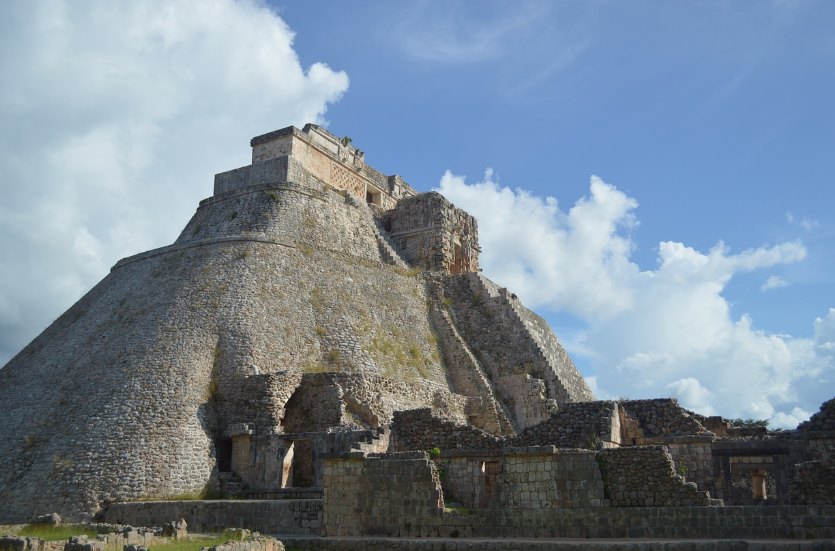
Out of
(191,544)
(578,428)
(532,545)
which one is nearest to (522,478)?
(532,545)

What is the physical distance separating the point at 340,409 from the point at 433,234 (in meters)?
15.0

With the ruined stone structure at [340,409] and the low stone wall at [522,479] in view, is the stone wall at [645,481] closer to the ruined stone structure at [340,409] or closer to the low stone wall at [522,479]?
the ruined stone structure at [340,409]

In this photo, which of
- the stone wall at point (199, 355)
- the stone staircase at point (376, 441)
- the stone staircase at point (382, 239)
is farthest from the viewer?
the stone staircase at point (382, 239)

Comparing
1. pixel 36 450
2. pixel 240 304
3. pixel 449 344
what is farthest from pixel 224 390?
pixel 449 344

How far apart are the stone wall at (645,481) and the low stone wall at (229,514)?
6.04 meters

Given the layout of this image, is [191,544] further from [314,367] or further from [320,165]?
[320,165]

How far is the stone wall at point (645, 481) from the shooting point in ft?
41.7

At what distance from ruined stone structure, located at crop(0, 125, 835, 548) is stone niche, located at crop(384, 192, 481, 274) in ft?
0.34

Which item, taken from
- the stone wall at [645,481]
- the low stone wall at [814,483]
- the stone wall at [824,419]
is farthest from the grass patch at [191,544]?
the stone wall at [824,419]

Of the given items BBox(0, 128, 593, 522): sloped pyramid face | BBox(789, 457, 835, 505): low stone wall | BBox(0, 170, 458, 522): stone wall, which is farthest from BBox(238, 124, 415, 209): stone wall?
BBox(789, 457, 835, 505): low stone wall

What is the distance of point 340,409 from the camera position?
2164 cm

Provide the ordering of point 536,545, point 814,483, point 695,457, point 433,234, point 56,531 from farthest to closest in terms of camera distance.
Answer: point 433,234 → point 695,457 → point 56,531 → point 814,483 → point 536,545

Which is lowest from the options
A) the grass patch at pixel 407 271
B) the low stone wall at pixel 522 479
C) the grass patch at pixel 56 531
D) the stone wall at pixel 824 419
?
the grass patch at pixel 56 531

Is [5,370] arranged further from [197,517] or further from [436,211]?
[436,211]
